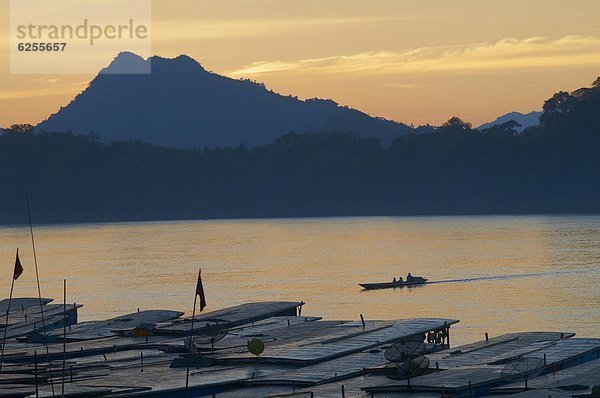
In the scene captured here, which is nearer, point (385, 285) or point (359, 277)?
point (385, 285)

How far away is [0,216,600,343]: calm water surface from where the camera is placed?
310 feet

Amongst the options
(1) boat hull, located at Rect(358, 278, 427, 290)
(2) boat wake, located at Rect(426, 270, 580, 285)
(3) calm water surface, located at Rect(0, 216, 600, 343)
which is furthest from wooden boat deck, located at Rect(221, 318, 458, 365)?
(2) boat wake, located at Rect(426, 270, 580, 285)

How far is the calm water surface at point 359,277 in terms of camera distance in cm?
9444

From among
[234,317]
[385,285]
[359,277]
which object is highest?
[234,317]

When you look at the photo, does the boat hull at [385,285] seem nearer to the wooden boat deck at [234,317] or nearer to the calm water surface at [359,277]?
the calm water surface at [359,277]

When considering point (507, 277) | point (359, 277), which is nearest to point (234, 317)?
point (507, 277)

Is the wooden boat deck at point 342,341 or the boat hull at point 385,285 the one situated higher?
the wooden boat deck at point 342,341

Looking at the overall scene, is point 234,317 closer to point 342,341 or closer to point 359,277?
point 342,341

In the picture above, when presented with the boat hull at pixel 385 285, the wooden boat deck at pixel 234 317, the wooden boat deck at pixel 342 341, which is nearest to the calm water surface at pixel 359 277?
the boat hull at pixel 385 285

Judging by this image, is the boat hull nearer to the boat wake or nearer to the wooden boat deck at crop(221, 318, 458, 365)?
the boat wake

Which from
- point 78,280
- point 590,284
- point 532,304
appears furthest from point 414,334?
point 78,280

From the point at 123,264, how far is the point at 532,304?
6939 centimetres

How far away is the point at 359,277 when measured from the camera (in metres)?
130

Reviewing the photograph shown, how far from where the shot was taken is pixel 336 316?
9250 centimetres
